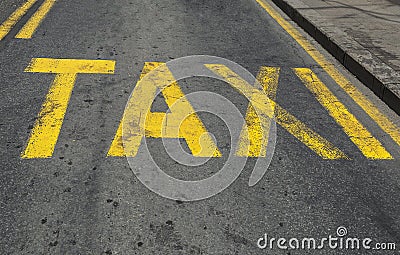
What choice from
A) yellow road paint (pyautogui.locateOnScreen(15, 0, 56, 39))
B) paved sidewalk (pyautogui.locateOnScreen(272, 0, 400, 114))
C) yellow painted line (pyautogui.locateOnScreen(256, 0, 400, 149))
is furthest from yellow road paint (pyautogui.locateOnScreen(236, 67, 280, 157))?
yellow road paint (pyautogui.locateOnScreen(15, 0, 56, 39))

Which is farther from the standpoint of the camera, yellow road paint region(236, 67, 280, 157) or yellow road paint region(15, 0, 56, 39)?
yellow road paint region(15, 0, 56, 39)

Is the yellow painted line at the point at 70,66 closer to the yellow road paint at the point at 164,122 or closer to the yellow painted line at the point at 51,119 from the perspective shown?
the yellow painted line at the point at 51,119

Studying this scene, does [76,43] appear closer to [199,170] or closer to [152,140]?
[152,140]

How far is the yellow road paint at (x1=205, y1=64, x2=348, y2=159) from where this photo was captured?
4.04 metres

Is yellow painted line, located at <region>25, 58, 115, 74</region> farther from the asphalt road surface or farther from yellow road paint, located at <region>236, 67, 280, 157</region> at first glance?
yellow road paint, located at <region>236, 67, 280, 157</region>

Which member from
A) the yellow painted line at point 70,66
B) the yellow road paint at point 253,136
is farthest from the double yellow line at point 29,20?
the yellow road paint at point 253,136

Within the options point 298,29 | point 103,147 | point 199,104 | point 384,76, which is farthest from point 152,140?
point 298,29

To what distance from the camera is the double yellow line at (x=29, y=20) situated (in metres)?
6.41

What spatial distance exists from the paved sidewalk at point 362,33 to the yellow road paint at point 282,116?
1.03 m

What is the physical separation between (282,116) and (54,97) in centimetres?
198

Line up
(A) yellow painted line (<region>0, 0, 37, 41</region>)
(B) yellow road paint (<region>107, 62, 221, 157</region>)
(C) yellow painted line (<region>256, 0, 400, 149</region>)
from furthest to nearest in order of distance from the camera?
(A) yellow painted line (<region>0, 0, 37, 41</region>), (C) yellow painted line (<region>256, 0, 400, 149</region>), (B) yellow road paint (<region>107, 62, 221, 157</region>)

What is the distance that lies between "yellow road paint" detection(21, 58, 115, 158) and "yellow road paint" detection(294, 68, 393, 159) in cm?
200

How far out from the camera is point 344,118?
459 centimetres

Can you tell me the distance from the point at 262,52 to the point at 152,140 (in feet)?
8.34
